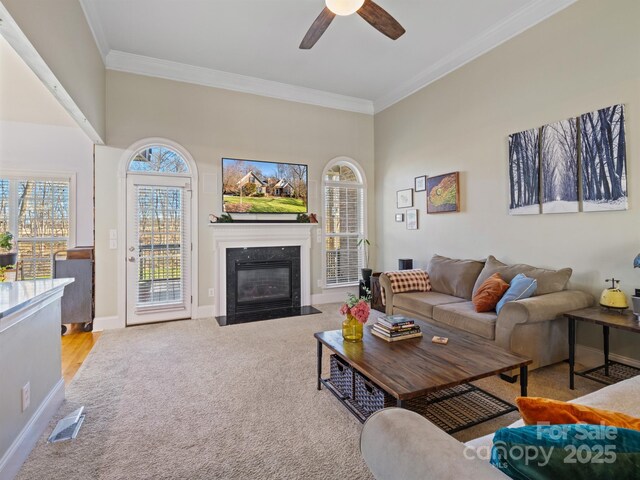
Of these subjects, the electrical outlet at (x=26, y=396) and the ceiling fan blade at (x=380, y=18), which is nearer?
the electrical outlet at (x=26, y=396)

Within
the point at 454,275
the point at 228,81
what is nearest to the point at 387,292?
the point at 454,275

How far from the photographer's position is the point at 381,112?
5852mm

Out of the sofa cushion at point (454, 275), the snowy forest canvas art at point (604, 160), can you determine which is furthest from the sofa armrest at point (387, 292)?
the snowy forest canvas art at point (604, 160)

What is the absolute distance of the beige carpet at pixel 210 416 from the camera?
172cm

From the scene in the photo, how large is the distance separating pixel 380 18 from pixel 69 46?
2667mm

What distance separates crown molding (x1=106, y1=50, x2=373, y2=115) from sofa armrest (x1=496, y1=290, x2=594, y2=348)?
14.3 ft

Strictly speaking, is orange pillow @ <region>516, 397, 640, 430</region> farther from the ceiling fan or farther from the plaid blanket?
the plaid blanket

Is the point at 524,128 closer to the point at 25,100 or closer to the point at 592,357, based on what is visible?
the point at 592,357

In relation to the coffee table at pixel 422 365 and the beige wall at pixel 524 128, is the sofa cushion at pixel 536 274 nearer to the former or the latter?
the beige wall at pixel 524 128

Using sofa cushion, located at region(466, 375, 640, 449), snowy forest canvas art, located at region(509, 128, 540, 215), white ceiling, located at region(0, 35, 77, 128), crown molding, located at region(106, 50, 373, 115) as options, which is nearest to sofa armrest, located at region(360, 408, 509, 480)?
sofa cushion, located at region(466, 375, 640, 449)

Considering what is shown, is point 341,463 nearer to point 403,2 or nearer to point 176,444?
point 176,444

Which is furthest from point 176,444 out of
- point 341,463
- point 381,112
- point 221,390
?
point 381,112

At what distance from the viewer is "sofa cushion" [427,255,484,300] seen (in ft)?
12.3

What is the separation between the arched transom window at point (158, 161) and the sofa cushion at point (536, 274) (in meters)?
4.11
